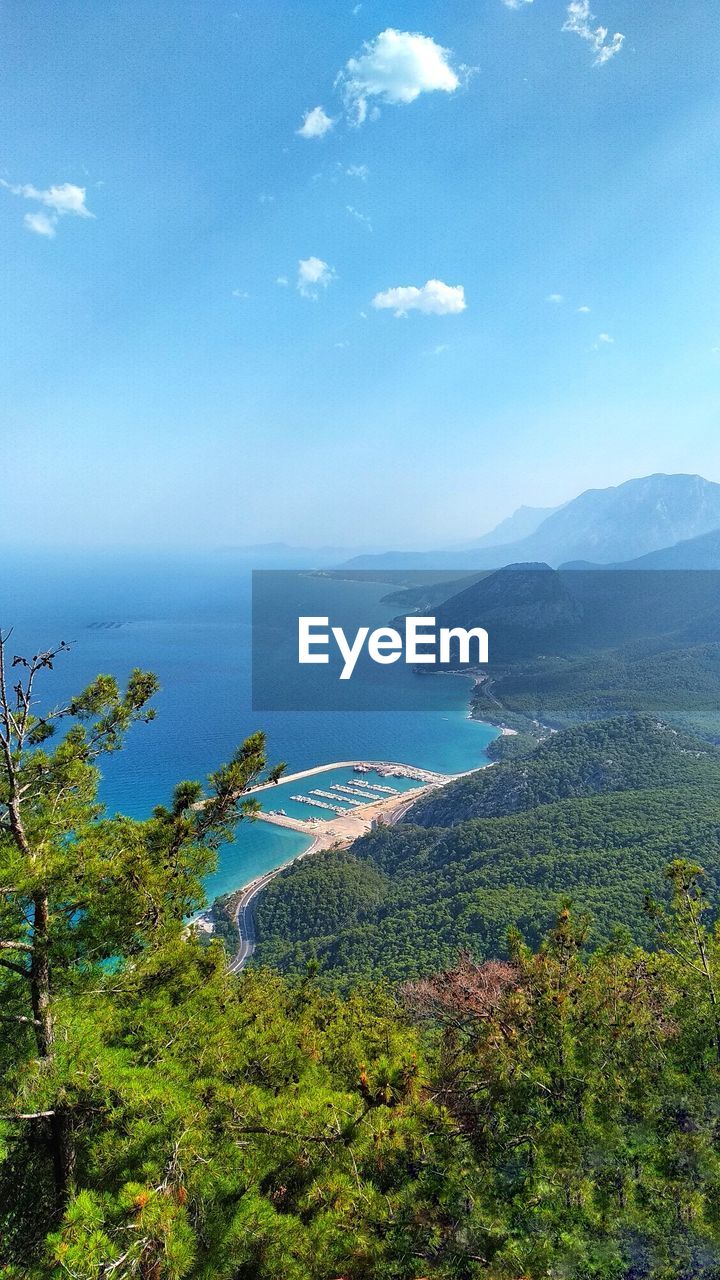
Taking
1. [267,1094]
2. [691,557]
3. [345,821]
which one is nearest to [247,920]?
[345,821]

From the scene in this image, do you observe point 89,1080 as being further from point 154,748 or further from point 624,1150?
point 154,748

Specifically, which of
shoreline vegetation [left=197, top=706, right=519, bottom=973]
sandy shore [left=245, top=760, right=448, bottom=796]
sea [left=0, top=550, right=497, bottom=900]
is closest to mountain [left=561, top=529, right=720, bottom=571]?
sea [left=0, top=550, right=497, bottom=900]

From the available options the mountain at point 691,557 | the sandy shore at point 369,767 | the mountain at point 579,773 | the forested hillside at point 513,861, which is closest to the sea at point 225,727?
the sandy shore at point 369,767

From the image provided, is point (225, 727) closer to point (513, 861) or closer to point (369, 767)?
point (369, 767)

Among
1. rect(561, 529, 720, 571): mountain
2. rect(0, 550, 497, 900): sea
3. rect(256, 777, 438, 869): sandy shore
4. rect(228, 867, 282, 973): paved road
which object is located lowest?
rect(228, 867, 282, 973): paved road

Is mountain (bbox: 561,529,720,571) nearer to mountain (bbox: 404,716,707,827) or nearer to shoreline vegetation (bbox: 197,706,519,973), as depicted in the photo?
shoreline vegetation (bbox: 197,706,519,973)

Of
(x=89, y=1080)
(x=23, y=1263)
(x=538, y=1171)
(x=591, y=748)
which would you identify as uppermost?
(x=89, y=1080)

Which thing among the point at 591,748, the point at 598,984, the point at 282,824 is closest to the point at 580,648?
the point at 591,748
